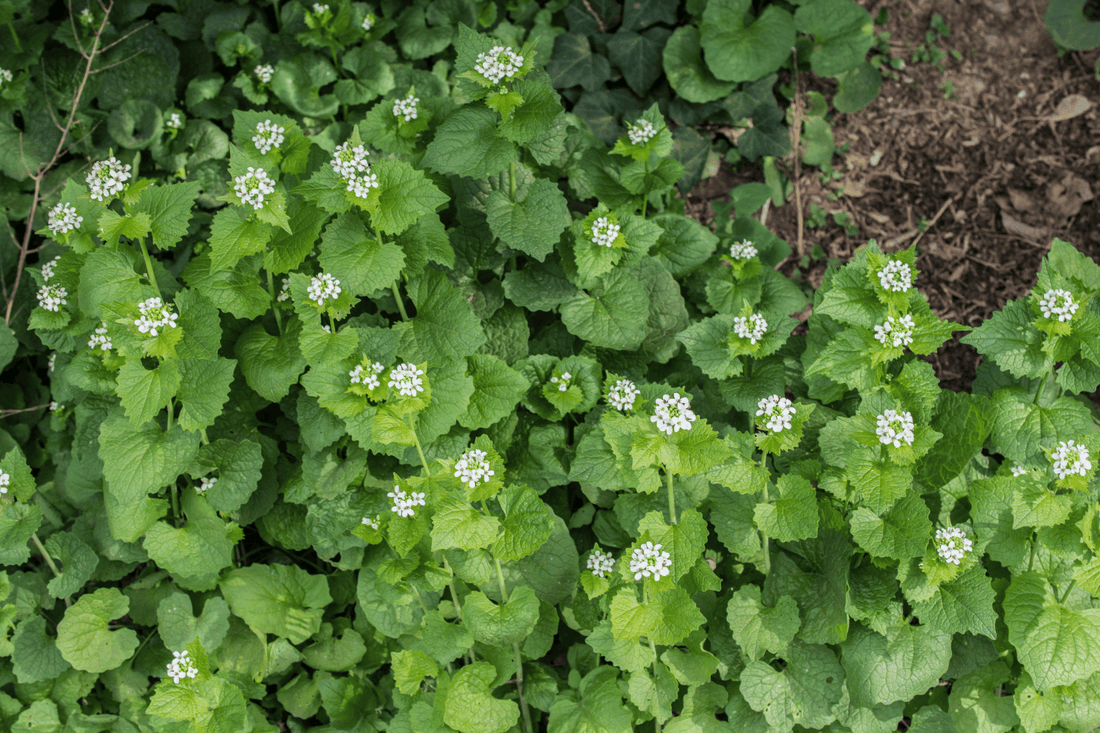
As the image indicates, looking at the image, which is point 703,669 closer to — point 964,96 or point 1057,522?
point 1057,522

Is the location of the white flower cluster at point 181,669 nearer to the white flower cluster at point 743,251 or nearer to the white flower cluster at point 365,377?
the white flower cluster at point 365,377

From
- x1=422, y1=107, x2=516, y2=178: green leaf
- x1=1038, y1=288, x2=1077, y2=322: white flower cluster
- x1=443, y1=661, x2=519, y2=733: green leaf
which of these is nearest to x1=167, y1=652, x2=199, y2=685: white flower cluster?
x1=443, y1=661, x2=519, y2=733: green leaf

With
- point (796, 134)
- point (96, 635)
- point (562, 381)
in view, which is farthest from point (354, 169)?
point (796, 134)

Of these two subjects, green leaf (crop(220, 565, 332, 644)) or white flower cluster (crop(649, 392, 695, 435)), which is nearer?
white flower cluster (crop(649, 392, 695, 435))

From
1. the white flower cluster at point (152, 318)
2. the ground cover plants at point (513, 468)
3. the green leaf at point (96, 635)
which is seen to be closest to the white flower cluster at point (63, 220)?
the ground cover plants at point (513, 468)

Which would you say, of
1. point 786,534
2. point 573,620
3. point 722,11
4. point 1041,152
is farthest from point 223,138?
point 1041,152

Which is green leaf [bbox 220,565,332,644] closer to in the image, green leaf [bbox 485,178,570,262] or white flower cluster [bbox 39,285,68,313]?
white flower cluster [bbox 39,285,68,313]

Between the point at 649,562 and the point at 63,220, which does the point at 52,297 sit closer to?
the point at 63,220
